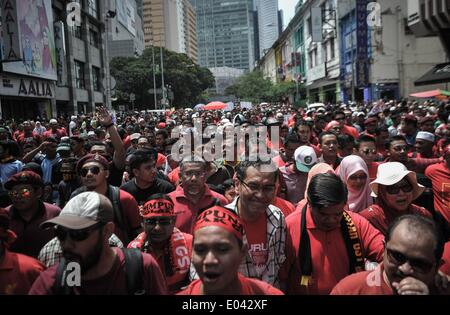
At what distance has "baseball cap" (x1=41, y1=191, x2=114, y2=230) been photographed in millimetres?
2451

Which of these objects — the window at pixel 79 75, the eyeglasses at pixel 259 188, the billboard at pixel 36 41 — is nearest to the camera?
the eyeglasses at pixel 259 188

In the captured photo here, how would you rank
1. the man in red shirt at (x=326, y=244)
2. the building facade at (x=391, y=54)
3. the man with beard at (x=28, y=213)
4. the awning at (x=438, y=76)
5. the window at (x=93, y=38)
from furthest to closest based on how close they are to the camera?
the window at (x=93, y=38) → the building facade at (x=391, y=54) → the awning at (x=438, y=76) → the man with beard at (x=28, y=213) → the man in red shirt at (x=326, y=244)

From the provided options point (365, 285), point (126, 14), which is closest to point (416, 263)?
point (365, 285)

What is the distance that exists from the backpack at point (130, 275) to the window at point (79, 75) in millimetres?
33943

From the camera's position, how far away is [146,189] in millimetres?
4863

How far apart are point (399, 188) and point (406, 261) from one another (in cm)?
146

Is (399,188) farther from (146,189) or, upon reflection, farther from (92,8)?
(92,8)

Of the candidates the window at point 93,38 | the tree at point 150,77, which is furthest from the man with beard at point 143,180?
the tree at point 150,77

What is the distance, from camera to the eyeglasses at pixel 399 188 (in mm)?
3514

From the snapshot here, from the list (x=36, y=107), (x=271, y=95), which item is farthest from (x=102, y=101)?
(x=271, y=95)

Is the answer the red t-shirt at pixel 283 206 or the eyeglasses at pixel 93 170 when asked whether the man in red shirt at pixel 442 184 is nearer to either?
the red t-shirt at pixel 283 206

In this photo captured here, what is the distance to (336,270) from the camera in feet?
9.68

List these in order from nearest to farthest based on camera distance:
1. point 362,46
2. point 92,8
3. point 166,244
A: point 166,244, point 362,46, point 92,8
